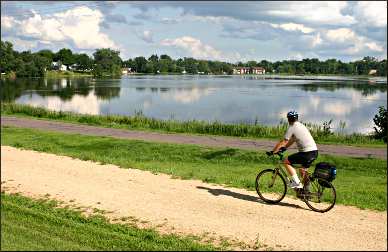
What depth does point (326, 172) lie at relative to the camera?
9.34 meters

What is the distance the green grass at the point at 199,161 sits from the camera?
11.5 m

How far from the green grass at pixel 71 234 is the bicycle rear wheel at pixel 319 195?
294 cm

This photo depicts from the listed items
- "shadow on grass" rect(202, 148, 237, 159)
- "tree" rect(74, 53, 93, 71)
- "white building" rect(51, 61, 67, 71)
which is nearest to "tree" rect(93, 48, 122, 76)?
"tree" rect(74, 53, 93, 71)

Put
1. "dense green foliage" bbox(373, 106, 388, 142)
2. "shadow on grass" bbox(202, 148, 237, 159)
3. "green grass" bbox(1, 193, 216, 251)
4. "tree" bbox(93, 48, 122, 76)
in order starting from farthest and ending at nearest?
"tree" bbox(93, 48, 122, 76)
"dense green foliage" bbox(373, 106, 388, 142)
"shadow on grass" bbox(202, 148, 237, 159)
"green grass" bbox(1, 193, 216, 251)

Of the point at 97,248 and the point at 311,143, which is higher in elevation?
the point at 311,143

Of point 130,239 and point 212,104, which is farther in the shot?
point 212,104

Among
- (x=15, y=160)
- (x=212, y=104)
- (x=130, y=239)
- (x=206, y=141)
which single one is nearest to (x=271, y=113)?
(x=212, y=104)

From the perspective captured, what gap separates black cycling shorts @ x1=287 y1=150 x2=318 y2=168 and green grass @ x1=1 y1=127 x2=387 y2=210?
1294 mm

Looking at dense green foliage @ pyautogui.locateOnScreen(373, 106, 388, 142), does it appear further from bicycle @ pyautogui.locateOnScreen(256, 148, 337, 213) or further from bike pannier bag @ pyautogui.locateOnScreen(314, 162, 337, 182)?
bike pannier bag @ pyautogui.locateOnScreen(314, 162, 337, 182)

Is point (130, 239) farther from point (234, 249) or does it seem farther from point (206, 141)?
point (206, 141)

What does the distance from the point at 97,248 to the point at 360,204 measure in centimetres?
540

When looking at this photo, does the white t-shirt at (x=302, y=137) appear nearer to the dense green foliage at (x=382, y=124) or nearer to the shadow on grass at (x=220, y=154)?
the shadow on grass at (x=220, y=154)

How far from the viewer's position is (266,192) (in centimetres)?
1031

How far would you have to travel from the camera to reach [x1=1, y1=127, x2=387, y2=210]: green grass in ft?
37.9
